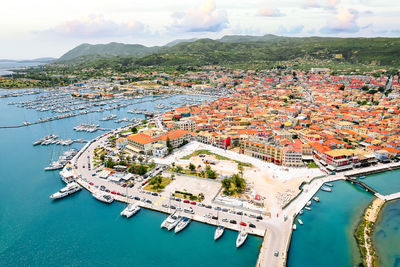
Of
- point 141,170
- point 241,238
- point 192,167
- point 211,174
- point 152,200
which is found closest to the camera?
point 241,238

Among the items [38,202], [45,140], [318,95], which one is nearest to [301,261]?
[38,202]

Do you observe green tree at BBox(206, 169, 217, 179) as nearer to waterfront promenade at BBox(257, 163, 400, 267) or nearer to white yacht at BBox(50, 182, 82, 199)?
waterfront promenade at BBox(257, 163, 400, 267)

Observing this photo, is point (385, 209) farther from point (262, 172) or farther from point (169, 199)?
point (169, 199)

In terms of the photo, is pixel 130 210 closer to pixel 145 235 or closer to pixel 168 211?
pixel 145 235

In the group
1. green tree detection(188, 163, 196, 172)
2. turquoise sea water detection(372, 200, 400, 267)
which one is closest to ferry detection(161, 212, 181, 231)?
green tree detection(188, 163, 196, 172)

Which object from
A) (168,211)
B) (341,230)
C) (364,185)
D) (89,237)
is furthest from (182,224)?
(364,185)

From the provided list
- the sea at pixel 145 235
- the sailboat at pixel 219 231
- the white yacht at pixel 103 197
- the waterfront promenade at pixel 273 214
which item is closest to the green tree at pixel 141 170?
the waterfront promenade at pixel 273 214
